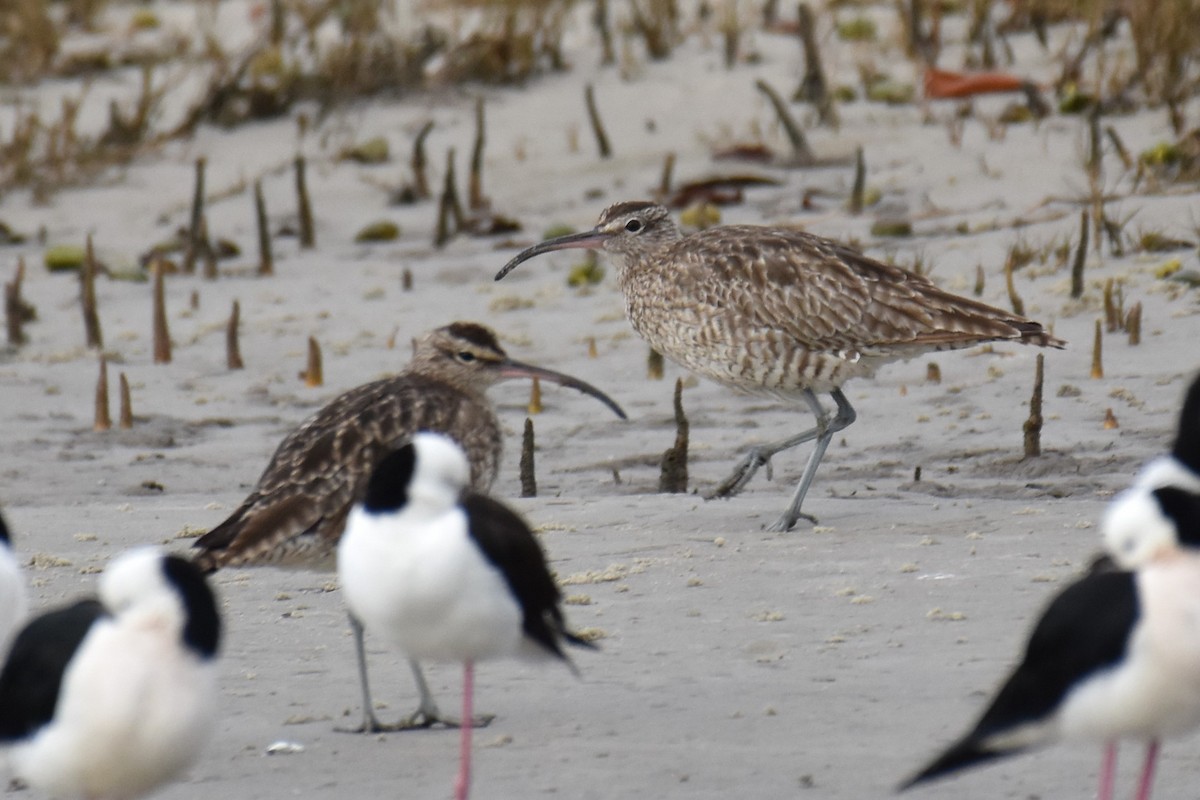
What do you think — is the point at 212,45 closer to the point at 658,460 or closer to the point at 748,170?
the point at 748,170

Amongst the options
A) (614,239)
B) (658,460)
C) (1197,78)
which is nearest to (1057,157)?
(1197,78)

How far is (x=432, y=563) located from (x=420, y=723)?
37.4 inches

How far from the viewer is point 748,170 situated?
12.1 metres

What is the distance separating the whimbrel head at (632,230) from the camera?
29.8ft

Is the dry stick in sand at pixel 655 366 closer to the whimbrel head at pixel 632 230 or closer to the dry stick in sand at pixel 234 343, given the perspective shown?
the whimbrel head at pixel 632 230

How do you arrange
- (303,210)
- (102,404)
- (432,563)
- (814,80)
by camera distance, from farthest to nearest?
(814,80) < (303,210) < (102,404) < (432,563)

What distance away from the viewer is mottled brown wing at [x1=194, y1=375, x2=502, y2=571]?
5.54 metres

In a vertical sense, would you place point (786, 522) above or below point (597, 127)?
below

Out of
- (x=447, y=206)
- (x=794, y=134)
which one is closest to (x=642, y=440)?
(x=447, y=206)

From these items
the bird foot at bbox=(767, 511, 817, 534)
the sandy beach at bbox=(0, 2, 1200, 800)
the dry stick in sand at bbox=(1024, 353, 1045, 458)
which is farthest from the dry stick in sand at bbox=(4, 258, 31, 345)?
the dry stick in sand at bbox=(1024, 353, 1045, 458)

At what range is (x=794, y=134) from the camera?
1215cm

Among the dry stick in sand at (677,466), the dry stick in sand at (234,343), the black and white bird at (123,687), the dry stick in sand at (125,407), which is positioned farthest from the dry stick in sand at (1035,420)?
the black and white bird at (123,687)

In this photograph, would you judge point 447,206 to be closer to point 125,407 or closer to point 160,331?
point 160,331

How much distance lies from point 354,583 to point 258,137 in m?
9.80
